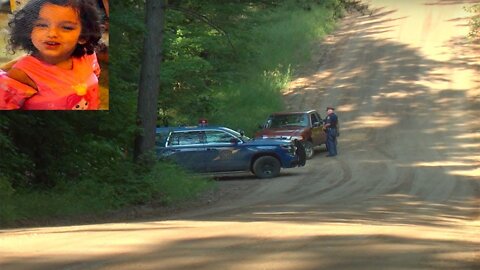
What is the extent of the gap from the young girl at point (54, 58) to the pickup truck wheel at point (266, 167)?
8.95 m

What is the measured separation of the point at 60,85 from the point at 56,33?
42.9 inches

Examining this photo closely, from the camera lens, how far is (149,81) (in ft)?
67.7

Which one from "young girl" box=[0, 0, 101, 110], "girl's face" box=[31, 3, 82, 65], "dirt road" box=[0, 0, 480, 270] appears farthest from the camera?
"girl's face" box=[31, 3, 82, 65]

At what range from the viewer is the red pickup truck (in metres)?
31.5

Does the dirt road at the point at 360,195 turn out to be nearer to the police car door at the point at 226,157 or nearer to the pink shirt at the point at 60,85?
the police car door at the point at 226,157

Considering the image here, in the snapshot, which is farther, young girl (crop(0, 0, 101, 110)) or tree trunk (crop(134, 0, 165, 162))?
tree trunk (crop(134, 0, 165, 162))

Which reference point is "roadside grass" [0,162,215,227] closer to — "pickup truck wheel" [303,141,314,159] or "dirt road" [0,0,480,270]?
"dirt road" [0,0,480,270]

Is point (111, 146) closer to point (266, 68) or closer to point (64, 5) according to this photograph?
point (64, 5)

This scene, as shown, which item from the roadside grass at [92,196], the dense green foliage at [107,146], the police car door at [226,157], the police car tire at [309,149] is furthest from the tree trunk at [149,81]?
the police car tire at [309,149]

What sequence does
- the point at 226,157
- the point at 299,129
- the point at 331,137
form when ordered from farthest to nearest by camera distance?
the point at 331,137 < the point at 299,129 < the point at 226,157

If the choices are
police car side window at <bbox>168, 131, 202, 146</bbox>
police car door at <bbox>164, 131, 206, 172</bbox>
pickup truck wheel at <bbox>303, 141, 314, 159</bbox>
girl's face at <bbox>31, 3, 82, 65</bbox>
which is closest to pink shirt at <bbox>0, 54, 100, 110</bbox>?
girl's face at <bbox>31, 3, 82, 65</bbox>

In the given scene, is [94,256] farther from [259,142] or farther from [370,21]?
[370,21]

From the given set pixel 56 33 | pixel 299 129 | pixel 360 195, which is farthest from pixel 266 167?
pixel 56 33

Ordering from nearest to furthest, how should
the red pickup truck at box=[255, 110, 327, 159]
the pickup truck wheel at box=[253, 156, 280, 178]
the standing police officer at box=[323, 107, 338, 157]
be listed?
the pickup truck wheel at box=[253, 156, 280, 178] < the red pickup truck at box=[255, 110, 327, 159] < the standing police officer at box=[323, 107, 338, 157]
